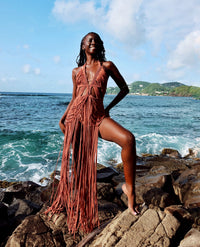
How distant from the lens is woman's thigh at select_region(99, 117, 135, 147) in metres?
2.03

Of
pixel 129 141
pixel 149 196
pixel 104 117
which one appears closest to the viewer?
pixel 129 141

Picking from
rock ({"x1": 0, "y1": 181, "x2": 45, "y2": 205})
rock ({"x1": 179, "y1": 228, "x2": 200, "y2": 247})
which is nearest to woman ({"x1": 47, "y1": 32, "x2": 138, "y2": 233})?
rock ({"x1": 179, "y1": 228, "x2": 200, "y2": 247})

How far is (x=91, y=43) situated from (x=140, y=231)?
2.09 meters

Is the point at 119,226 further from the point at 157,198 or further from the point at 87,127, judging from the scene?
the point at 157,198

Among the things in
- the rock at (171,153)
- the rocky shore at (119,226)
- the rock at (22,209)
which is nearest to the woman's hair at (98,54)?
the rocky shore at (119,226)

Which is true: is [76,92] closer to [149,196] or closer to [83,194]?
[83,194]

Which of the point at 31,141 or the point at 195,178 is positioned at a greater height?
the point at 195,178

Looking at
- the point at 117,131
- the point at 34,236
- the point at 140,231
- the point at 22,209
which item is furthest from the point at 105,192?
the point at 117,131

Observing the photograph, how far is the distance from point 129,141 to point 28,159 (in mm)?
7681

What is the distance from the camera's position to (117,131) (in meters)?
2.08

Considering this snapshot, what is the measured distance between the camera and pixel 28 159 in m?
8.77

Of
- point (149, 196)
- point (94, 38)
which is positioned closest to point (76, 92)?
point (94, 38)

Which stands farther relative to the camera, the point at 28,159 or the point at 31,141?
the point at 31,141

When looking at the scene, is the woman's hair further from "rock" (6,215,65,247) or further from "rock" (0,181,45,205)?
"rock" (0,181,45,205)
